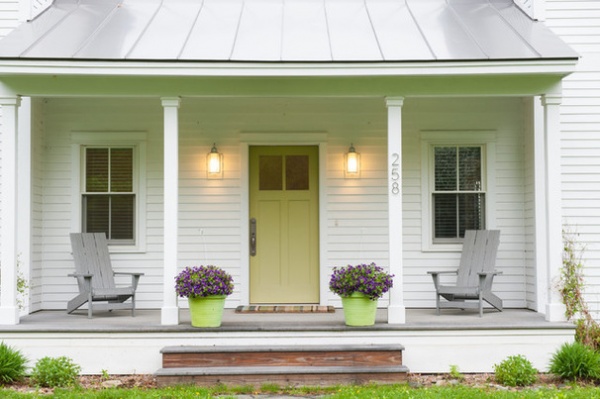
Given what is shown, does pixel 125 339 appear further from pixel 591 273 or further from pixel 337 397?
pixel 591 273

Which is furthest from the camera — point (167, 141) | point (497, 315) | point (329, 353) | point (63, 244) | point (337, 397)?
point (63, 244)

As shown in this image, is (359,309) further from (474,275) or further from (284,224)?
(284,224)

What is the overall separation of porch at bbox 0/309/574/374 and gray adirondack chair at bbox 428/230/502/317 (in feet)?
2.47

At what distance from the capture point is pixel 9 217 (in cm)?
711

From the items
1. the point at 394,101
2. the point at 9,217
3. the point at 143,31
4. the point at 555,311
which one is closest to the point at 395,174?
the point at 394,101

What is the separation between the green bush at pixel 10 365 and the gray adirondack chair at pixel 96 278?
1.06 meters

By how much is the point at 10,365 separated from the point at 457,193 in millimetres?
5565

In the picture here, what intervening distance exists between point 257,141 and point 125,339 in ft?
10.3

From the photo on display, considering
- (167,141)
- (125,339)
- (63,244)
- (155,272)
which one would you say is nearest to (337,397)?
(125,339)

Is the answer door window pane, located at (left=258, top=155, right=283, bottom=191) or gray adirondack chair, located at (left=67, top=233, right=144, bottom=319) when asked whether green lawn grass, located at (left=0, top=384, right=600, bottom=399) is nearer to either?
gray adirondack chair, located at (left=67, top=233, right=144, bottom=319)

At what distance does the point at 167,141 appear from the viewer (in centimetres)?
715

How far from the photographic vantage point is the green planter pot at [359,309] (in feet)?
22.5

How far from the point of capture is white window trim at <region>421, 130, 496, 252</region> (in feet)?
28.7

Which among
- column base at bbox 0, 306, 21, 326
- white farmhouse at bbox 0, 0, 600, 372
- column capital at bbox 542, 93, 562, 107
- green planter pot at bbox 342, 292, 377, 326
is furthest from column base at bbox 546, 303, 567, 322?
column base at bbox 0, 306, 21, 326
